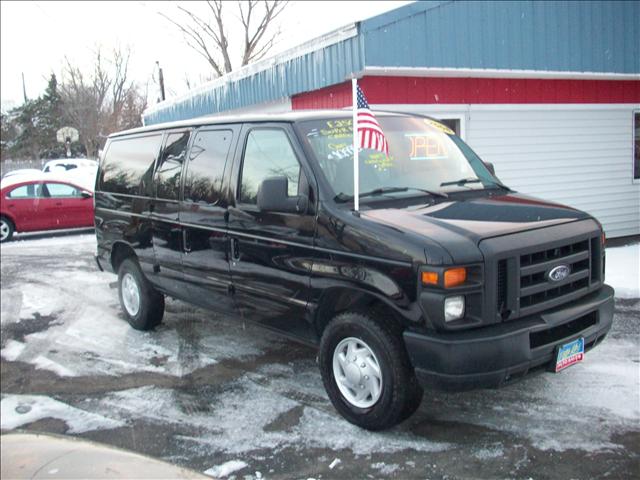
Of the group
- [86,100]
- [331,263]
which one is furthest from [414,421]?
[86,100]

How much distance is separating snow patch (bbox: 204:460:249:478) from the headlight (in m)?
1.55

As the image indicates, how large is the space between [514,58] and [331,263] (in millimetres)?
6926

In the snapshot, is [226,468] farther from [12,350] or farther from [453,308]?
[12,350]

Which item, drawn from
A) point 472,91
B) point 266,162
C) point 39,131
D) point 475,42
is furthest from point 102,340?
point 39,131

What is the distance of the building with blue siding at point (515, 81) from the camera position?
8.75 metres

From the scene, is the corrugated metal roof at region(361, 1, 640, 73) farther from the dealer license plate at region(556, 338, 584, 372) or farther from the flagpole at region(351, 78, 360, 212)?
the dealer license plate at region(556, 338, 584, 372)

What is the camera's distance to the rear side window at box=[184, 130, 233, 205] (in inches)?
203

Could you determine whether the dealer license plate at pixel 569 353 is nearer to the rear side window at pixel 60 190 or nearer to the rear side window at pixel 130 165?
the rear side window at pixel 130 165

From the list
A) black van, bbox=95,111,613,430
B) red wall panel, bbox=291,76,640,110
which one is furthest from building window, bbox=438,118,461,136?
black van, bbox=95,111,613,430

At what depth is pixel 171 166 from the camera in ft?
19.2

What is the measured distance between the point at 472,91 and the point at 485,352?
7.35 metres

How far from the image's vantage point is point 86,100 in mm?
41062

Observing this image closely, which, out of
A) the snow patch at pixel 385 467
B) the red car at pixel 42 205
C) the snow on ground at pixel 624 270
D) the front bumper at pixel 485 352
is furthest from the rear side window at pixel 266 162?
the red car at pixel 42 205

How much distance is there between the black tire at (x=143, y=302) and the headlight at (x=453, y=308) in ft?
13.0
